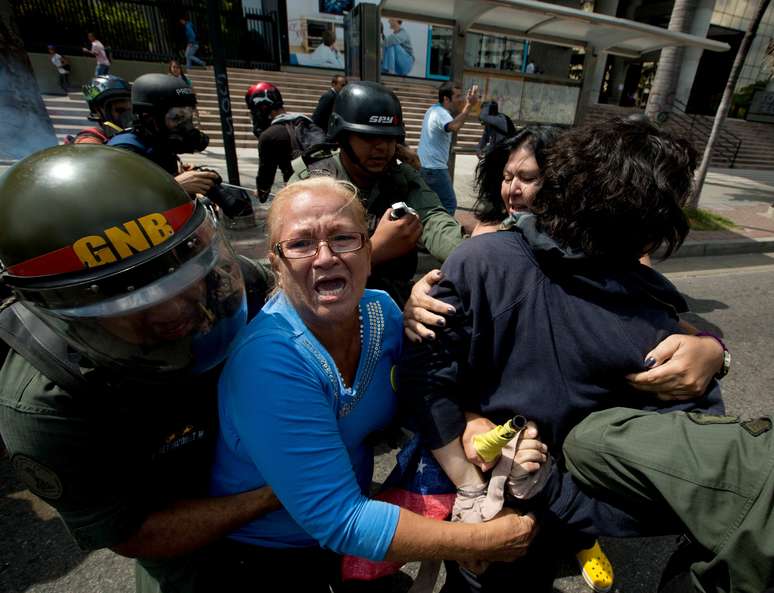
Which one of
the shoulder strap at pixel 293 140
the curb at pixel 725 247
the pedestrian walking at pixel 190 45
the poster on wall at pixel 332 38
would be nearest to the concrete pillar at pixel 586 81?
the curb at pixel 725 247

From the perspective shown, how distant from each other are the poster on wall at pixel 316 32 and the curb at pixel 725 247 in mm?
15930

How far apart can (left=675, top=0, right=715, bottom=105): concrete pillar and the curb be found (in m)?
13.3

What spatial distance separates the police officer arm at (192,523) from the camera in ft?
3.46

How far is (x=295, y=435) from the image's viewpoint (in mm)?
1010

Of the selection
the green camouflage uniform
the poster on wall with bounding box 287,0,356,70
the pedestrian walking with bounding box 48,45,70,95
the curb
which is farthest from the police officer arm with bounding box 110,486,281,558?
the poster on wall with bounding box 287,0,356,70

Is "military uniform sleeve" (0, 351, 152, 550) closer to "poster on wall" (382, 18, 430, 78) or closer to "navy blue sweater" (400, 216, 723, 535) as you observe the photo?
"navy blue sweater" (400, 216, 723, 535)

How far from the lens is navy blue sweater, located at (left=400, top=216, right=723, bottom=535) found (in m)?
1.07

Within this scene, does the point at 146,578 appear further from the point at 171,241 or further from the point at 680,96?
the point at 680,96

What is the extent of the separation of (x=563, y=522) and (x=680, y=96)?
2494 cm

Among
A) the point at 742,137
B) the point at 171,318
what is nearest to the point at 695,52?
the point at 742,137

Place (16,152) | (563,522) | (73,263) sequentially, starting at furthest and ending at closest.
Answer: (16,152), (563,522), (73,263)

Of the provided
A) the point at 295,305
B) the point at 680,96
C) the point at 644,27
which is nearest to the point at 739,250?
the point at 644,27

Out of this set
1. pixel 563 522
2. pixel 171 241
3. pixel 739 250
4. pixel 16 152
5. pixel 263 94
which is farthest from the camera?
pixel 739 250

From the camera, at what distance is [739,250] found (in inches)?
281
